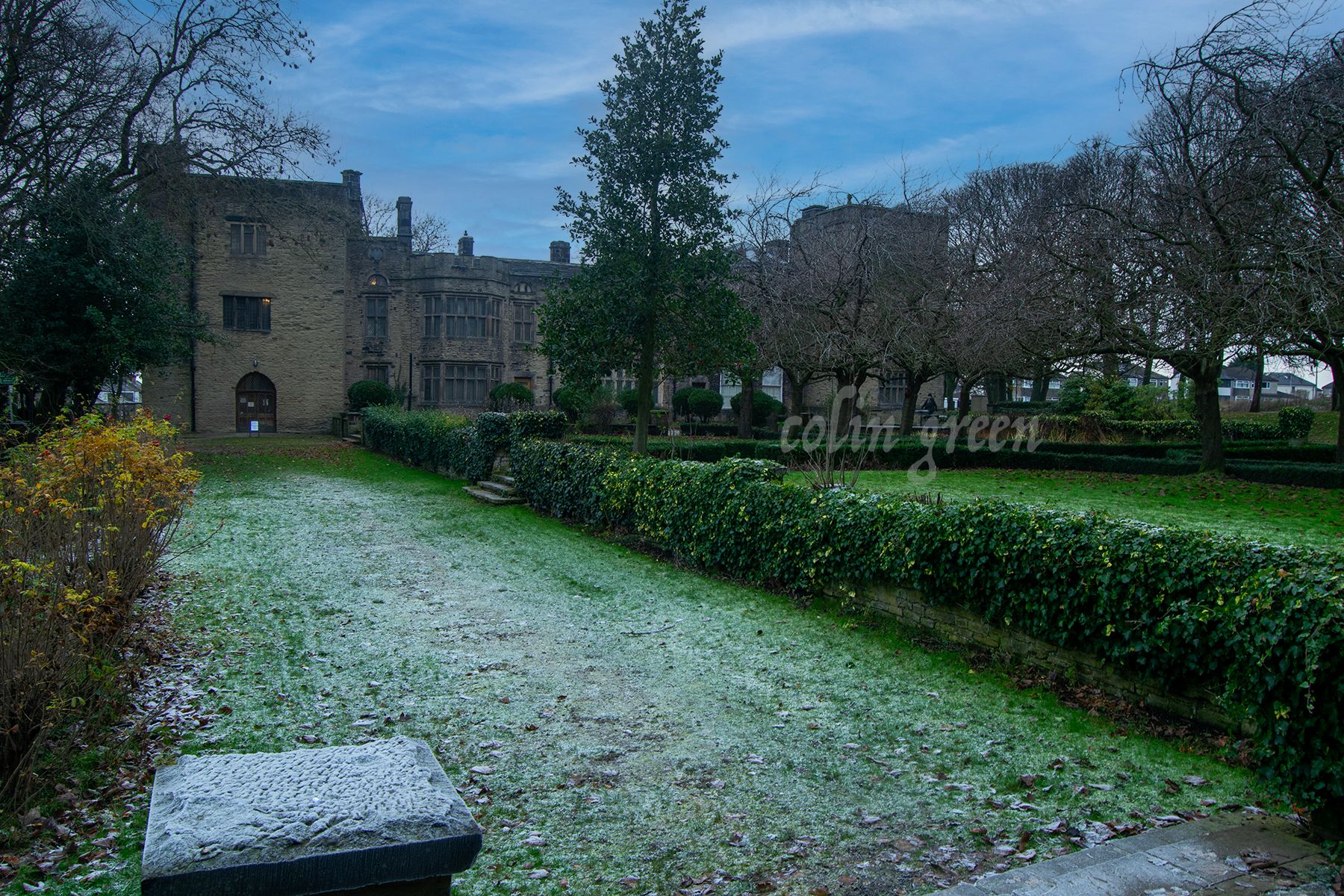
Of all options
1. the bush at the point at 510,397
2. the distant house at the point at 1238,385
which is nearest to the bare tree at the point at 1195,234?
the bush at the point at 510,397

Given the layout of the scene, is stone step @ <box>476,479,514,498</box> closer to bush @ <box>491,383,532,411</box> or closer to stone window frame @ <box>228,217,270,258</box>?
bush @ <box>491,383,532,411</box>

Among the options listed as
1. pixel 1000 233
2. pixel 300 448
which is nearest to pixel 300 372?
pixel 300 448

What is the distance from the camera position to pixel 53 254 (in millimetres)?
18250

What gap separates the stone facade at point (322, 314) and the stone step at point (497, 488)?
10.6 meters

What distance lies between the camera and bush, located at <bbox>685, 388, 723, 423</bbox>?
3416 cm

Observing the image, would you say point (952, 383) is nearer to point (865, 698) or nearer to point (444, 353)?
point (444, 353)

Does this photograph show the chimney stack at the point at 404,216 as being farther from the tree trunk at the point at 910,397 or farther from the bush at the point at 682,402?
the tree trunk at the point at 910,397

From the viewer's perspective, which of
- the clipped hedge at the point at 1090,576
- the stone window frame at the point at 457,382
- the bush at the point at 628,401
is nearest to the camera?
the clipped hedge at the point at 1090,576

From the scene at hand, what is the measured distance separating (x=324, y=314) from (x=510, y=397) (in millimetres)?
7830

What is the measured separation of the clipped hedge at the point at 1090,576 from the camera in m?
4.11

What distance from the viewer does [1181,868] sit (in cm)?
359

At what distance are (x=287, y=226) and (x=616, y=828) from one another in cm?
3262

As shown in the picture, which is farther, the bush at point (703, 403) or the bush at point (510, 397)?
the bush at point (510, 397)

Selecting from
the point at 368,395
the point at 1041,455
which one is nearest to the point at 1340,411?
the point at 1041,455
